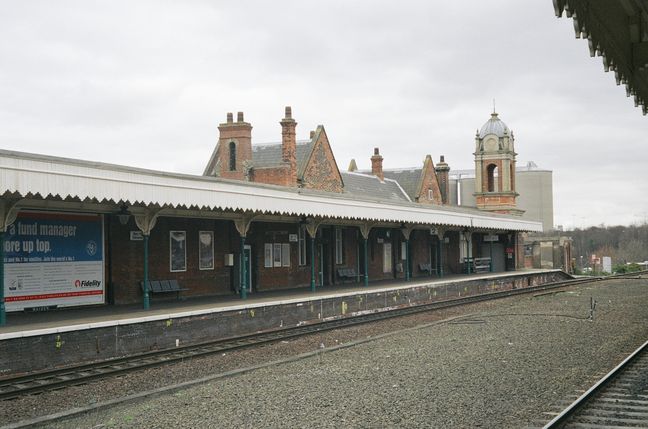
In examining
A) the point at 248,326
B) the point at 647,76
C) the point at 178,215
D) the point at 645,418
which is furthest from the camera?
the point at 178,215

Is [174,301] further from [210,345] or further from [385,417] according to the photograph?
[385,417]

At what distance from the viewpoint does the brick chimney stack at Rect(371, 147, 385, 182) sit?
1939 inches

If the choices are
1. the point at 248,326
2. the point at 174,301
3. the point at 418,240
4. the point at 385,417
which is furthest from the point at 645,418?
the point at 418,240

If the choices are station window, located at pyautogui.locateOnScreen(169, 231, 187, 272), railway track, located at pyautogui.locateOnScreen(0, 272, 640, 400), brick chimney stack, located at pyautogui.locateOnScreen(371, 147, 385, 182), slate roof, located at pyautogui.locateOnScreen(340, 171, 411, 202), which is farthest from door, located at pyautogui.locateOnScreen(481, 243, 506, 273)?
station window, located at pyautogui.locateOnScreen(169, 231, 187, 272)

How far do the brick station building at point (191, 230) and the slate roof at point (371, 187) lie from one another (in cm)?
595

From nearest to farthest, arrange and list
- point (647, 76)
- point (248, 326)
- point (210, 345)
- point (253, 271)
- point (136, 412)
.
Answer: point (136, 412), point (647, 76), point (210, 345), point (248, 326), point (253, 271)

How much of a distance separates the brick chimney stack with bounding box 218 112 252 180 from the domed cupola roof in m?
23.5

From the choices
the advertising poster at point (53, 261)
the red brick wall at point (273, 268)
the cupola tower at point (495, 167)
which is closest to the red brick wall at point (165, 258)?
the advertising poster at point (53, 261)

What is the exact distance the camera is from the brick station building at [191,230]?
14.8 m

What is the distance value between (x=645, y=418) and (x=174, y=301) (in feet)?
45.0

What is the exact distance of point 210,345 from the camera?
15.1 meters

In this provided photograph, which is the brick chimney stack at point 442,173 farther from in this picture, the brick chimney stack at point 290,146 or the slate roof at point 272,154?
the brick chimney stack at point 290,146

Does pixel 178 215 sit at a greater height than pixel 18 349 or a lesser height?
greater

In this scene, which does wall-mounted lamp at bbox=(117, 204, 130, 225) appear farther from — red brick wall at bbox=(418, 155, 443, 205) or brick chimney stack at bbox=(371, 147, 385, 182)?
red brick wall at bbox=(418, 155, 443, 205)
